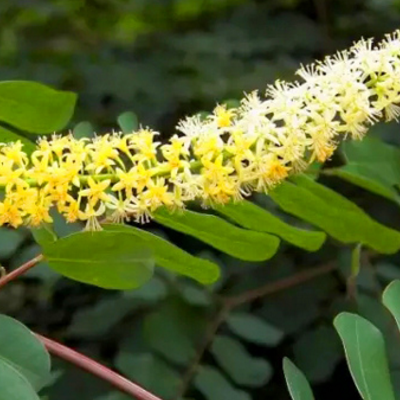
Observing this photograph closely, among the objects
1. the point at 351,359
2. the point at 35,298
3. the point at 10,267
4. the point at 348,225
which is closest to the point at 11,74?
the point at 35,298

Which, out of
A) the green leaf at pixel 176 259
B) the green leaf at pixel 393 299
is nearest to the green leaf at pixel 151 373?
the green leaf at pixel 176 259

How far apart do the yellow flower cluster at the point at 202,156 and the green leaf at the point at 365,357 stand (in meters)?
0.14

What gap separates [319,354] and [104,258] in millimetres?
561

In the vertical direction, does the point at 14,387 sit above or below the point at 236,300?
below

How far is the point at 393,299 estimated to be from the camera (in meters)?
0.88

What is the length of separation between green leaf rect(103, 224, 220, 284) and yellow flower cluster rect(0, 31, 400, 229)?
0.06 ft

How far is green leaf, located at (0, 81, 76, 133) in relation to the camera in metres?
0.88

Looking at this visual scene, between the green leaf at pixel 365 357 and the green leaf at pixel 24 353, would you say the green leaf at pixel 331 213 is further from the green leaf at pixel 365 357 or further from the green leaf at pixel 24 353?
the green leaf at pixel 24 353

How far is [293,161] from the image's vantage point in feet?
2.87

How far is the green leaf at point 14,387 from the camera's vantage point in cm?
73

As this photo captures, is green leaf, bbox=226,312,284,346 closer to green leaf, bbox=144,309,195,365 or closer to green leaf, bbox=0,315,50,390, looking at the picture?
green leaf, bbox=144,309,195,365

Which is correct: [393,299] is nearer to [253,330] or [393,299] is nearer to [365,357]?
[365,357]

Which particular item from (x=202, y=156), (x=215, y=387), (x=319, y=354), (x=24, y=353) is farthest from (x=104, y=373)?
(x=319, y=354)

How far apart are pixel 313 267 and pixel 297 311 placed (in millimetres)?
79
